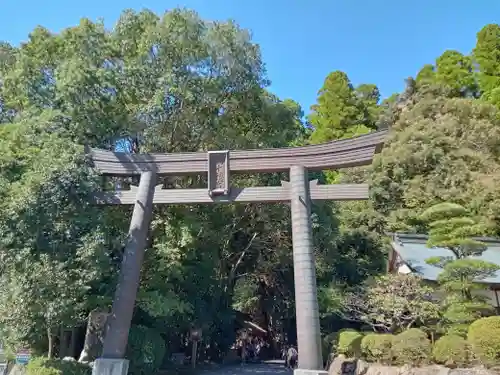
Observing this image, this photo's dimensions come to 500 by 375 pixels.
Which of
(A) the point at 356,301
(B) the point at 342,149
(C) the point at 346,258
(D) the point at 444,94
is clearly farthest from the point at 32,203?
(D) the point at 444,94

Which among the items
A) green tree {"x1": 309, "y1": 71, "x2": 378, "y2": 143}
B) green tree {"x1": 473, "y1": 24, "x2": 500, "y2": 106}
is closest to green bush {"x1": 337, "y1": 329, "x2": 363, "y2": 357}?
green tree {"x1": 309, "y1": 71, "x2": 378, "y2": 143}

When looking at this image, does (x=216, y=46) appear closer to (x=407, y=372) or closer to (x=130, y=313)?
(x=130, y=313)

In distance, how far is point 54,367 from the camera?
9680 millimetres

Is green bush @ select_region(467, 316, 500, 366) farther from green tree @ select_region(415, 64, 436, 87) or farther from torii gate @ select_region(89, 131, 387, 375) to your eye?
green tree @ select_region(415, 64, 436, 87)

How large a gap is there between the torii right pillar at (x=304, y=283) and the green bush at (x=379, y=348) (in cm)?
213

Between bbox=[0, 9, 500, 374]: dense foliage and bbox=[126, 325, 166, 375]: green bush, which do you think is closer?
bbox=[0, 9, 500, 374]: dense foliage

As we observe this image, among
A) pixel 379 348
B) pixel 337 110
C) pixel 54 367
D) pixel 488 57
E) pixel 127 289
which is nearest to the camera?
pixel 54 367

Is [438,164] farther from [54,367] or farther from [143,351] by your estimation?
[54,367]

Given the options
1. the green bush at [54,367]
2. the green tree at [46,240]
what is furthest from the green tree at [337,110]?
the green bush at [54,367]

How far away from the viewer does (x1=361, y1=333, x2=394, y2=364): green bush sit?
1064 centimetres

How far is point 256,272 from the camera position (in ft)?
63.3

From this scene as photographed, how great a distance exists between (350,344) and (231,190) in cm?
600

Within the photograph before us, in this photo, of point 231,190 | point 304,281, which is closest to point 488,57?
point 231,190

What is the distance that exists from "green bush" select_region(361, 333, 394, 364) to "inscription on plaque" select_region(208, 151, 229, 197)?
542cm
